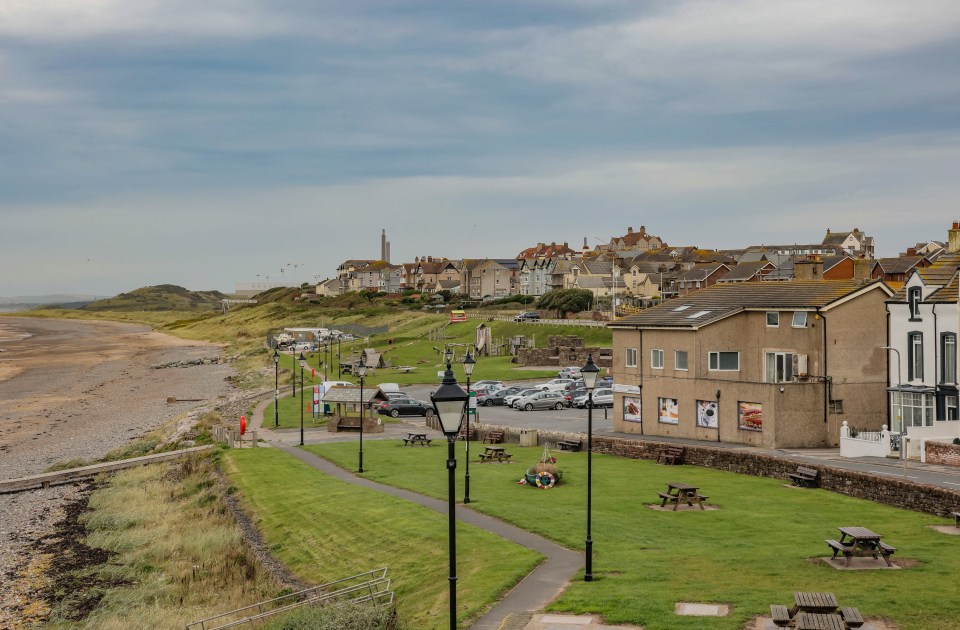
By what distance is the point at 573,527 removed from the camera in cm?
2358

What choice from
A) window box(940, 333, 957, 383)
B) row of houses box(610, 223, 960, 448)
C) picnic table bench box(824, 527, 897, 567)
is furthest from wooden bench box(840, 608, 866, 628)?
window box(940, 333, 957, 383)

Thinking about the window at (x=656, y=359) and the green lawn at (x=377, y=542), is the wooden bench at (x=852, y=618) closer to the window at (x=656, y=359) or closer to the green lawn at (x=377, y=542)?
the green lawn at (x=377, y=542)

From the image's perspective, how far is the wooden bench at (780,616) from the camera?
46.4 ft

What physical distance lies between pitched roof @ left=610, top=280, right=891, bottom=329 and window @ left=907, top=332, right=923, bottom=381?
297cm

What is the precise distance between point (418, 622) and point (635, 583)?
14.5ft

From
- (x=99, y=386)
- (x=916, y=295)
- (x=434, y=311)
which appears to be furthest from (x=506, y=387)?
(x=434, y=311)

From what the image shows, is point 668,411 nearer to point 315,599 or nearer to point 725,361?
point 725,361

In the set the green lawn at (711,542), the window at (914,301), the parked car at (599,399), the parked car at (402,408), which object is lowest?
the green lawn at (711,542)

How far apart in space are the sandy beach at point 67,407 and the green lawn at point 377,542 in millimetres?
7634

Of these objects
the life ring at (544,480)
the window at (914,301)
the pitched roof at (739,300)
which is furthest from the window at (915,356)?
the life ring at (544,480)

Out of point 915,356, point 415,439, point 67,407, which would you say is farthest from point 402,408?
point 67,407

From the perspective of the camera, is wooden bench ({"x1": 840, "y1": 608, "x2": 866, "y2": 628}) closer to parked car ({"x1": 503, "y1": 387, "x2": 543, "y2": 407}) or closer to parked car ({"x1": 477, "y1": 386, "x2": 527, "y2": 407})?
parked car ({"x1": 503, "y1": 387, "x2": 543, "y2": 407})

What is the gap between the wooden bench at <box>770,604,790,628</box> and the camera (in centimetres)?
1415

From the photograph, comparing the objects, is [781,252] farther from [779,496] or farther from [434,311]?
[779,496]
